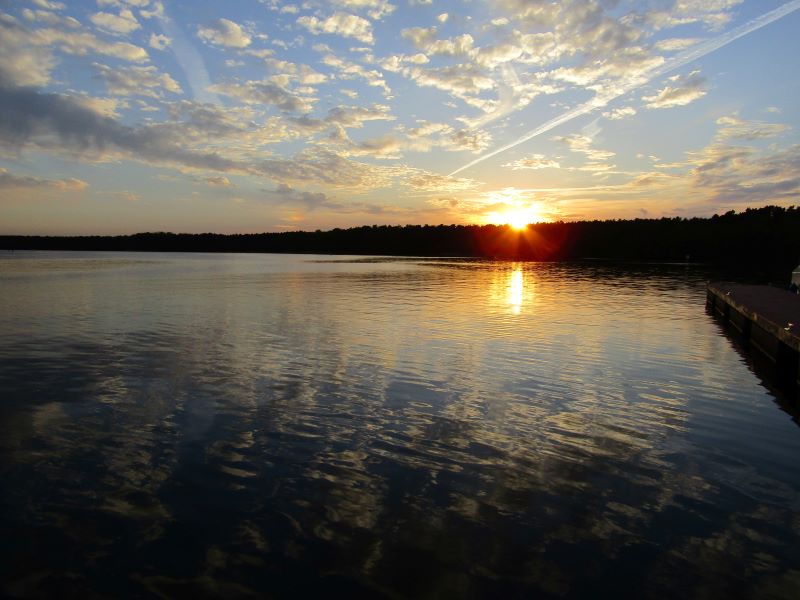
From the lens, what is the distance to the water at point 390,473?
7164mm

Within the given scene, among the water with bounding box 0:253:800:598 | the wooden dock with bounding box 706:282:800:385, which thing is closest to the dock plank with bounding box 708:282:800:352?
the wooden dock with bounding box 706:282:800:385

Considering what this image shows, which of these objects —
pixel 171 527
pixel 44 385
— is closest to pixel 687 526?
pixel 171 527

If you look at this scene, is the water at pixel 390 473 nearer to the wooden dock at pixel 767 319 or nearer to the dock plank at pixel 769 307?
the wooden dock at pixel 767 319

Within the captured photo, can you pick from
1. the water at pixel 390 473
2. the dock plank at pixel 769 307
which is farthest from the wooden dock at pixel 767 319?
the water at pixel 390 473

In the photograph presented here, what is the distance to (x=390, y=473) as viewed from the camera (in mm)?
10164

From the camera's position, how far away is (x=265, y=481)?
9.77 m

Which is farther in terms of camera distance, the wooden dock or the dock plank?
the dock plank

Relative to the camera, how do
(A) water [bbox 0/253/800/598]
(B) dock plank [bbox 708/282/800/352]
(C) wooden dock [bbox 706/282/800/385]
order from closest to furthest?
(A) water [bbox 0/253/800/598]
(C) wooden dock [bbox 706/282/800/385]
(B) dock plank [bbox 708/282/800/352]

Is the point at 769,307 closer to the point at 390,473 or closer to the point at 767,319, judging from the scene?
the point at 767,319

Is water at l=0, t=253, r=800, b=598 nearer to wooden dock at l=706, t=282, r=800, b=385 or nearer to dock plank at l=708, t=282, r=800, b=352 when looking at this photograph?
wooden dock at l=706, t=282, r=800, b=385

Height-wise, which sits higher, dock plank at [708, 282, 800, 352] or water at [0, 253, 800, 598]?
dock plank at [708, 282, 800, 352]

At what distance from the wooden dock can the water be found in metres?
1.63

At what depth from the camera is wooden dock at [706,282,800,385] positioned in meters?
19.7

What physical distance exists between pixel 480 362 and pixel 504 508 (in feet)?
38.0
